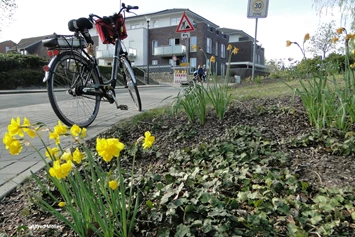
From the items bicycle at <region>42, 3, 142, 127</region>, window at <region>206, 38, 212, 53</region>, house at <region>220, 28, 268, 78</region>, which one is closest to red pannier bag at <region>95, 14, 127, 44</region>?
bicycle at <region>42, 3, 142, 127</region>

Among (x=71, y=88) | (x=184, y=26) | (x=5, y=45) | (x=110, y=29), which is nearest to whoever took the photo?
(x=71, y=88)

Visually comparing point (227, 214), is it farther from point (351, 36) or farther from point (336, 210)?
point (351, 36)

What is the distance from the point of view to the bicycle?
2982 mm

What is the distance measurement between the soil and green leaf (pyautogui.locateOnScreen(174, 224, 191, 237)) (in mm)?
454

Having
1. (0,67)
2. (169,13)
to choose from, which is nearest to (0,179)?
(0,67)

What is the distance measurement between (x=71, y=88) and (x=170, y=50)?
3430cm

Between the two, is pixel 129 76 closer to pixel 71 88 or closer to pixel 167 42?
pixel 71 88

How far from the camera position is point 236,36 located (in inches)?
1976

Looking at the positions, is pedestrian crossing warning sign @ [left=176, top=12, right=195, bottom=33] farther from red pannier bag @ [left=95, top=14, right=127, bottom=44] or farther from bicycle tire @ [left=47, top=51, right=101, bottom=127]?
bicycle tire @ [left=47, top=51, right=101, bottom=127]

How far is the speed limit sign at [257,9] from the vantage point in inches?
324

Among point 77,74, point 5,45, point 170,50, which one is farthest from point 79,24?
point 5,45

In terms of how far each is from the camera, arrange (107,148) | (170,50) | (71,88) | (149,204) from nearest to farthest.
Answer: (107,148)
(149,204)
(71,88)
(170,50)

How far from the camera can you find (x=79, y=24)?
318 cm

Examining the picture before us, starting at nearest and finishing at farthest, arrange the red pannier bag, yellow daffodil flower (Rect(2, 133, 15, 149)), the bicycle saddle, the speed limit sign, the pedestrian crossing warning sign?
yellow daffodil flower (Rect(2, 133, 15, 149)), the bicycle saddle, the red pannier bag, the pedestrian crossing warning sign, the speed limit sign
